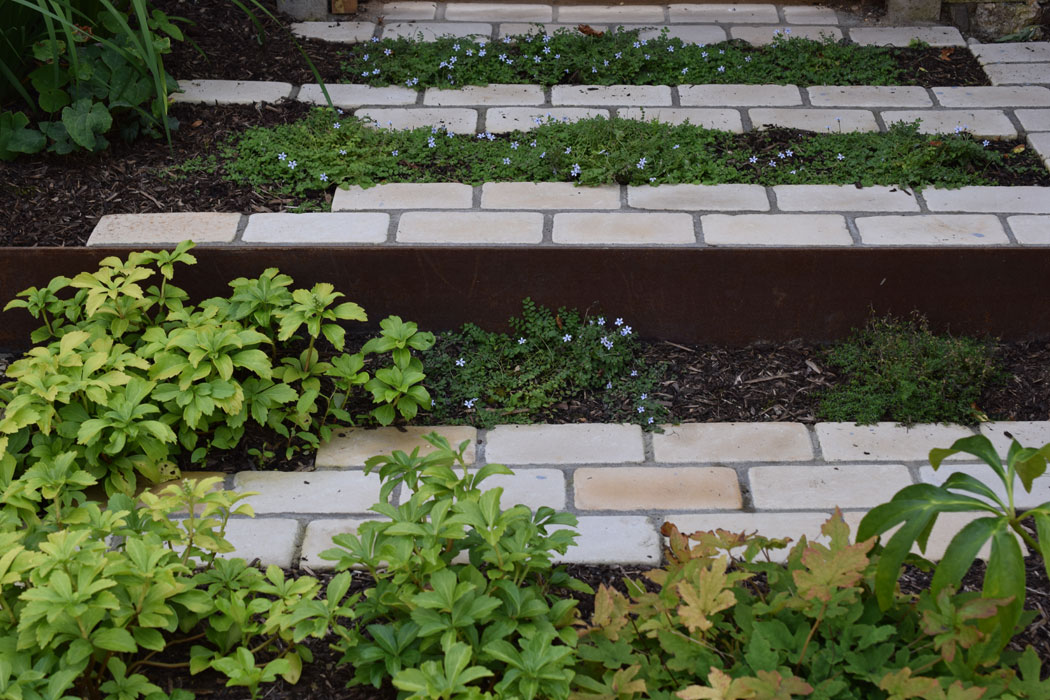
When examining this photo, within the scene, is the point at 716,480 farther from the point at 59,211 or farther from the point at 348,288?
the point at 59,211

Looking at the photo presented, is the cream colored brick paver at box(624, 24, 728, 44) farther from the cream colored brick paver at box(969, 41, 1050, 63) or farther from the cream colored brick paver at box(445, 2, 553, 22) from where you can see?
the cream colored brick paver at box(969, 41, 1050, 63)

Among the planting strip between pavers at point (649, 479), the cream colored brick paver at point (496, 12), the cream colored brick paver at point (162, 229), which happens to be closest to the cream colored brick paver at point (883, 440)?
the planting strip between pavers at point (649, 479)

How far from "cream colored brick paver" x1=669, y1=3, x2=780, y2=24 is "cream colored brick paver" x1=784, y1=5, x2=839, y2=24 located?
0.06 metres

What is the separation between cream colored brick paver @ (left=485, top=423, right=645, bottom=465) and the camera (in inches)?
104

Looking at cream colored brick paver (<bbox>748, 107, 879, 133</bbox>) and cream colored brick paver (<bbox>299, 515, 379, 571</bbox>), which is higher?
cream colored brick paver (<bbox>748, 107, 879, 133</bbox>)

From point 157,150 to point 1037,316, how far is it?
291 cm

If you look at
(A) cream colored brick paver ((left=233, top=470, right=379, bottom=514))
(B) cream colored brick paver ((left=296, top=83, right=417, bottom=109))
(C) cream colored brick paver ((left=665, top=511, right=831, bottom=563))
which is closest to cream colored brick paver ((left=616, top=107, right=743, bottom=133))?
(B) cream colored brick paver ((left=296, top=83, right=417, bottom=109))

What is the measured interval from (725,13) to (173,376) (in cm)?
306

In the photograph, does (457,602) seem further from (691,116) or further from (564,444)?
(691,116)

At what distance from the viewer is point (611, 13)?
4441 mm

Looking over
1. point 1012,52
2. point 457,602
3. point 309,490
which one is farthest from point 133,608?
point 1012,52

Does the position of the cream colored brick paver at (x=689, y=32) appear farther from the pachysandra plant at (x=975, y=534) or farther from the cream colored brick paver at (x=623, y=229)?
the pachysandra plant at (x=975, y=534)

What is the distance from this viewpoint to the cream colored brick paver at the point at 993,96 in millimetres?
3686

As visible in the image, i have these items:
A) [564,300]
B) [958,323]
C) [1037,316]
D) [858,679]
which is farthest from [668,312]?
[858,679]
